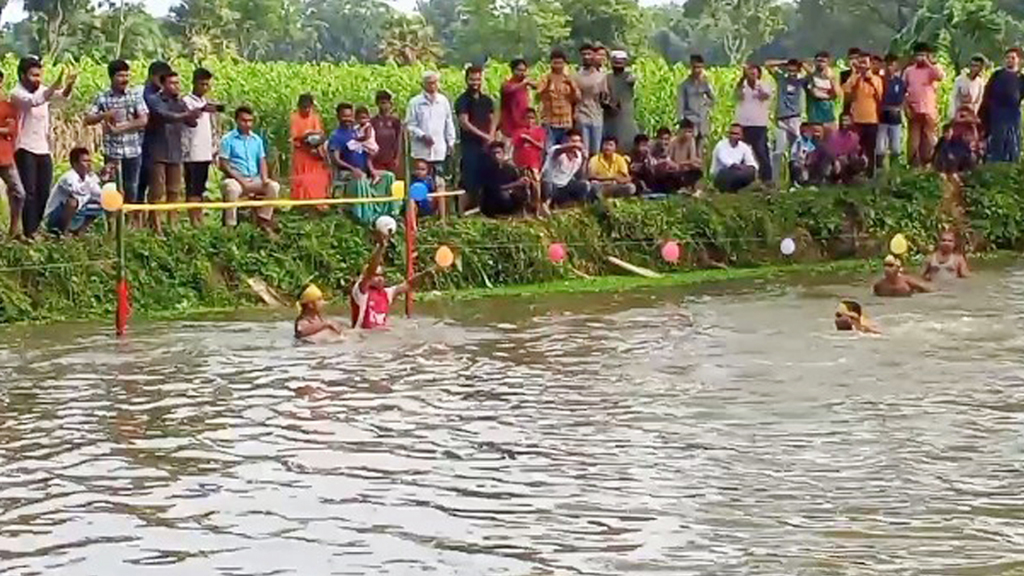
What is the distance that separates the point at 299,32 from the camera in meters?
87.9

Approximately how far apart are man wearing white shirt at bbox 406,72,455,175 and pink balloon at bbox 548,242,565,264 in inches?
60.5

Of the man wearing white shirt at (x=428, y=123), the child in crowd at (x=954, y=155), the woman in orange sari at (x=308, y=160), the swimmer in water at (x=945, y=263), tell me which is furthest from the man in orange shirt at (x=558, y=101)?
the child in crowd at (x=954, y=155)

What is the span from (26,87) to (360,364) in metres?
4.58

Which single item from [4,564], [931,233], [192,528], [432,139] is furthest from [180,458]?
[931,233]

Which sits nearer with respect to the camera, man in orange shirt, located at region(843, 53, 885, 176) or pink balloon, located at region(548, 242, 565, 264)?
pink balloon, located at region(548, 242, 565, 264)

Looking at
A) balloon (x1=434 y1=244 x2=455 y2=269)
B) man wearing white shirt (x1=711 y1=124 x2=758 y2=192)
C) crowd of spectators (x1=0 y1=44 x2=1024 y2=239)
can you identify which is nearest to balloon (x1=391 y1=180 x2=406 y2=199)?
balloon (x1=434 y1=244 x2=455 y2=269)

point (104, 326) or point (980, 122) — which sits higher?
point (980, 122)

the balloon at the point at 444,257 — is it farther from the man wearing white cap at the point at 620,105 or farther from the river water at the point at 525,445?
the man wearing white cap at the point at 620,105

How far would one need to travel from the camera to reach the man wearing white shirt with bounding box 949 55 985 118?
78.2ft

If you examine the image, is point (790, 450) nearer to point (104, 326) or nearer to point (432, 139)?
point (104, 326)

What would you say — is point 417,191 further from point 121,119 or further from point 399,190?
point 121,119

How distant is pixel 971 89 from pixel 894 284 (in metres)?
5.42

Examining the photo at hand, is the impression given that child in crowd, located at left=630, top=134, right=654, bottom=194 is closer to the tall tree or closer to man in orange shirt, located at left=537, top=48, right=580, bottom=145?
man in orange shirt, located at left=537, top=48, right=580, bottom=145

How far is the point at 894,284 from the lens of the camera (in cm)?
1938
